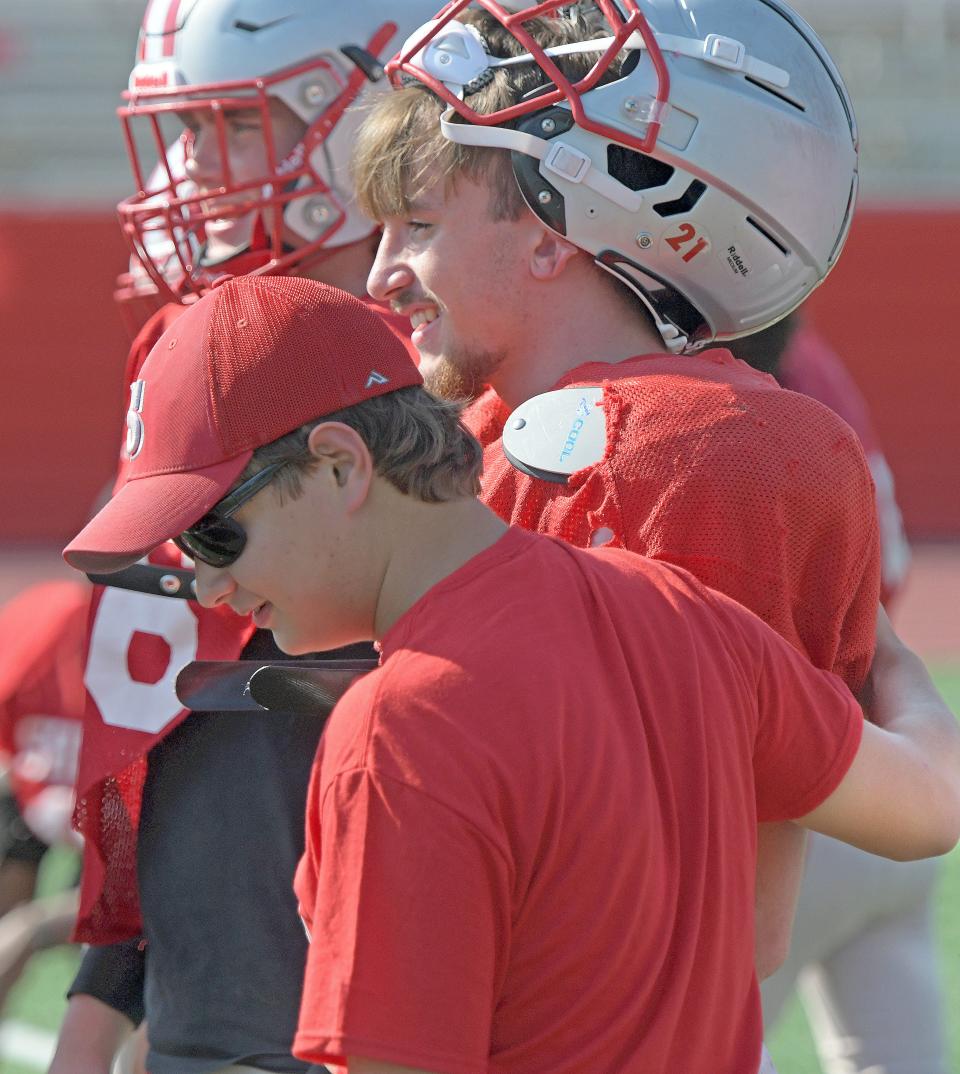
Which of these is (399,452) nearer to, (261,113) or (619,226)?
(619,226)

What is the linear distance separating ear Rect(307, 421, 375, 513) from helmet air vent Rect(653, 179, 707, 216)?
636mm

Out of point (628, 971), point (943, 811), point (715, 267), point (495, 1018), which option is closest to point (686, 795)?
point (628, 971)

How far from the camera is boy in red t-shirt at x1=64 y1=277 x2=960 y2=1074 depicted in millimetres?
1604

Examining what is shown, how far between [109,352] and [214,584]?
36.7ft

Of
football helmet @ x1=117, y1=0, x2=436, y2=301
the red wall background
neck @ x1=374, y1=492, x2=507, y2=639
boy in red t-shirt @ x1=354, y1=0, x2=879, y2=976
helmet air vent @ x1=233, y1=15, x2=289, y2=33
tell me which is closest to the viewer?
neck @ x1=374, y1=492, x2=507, y2=639

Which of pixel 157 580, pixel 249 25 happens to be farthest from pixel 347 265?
pixel 157 580

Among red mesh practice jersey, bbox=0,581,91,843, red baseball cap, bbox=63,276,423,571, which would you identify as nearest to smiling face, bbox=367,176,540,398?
red baseball cap, bbox=63,276,423,571

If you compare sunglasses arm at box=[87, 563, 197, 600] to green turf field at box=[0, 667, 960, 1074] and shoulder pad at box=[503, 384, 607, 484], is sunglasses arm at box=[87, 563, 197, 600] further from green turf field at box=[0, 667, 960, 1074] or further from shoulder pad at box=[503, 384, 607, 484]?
green turf field at box=[0, 667, 960, 1074]

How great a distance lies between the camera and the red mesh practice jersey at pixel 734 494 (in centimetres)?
197

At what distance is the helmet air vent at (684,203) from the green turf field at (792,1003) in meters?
2.76

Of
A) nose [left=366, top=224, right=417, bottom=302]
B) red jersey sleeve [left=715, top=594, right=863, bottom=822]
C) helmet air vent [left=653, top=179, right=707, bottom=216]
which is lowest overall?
red jersey sleeve [left=715, top=594, right=863, bottom=822]

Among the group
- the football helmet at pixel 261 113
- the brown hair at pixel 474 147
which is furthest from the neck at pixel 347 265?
the brown hair at pixel 474 147

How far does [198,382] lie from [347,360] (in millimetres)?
160

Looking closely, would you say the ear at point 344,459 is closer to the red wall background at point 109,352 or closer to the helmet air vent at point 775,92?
the helmet air vent at point 775,92
